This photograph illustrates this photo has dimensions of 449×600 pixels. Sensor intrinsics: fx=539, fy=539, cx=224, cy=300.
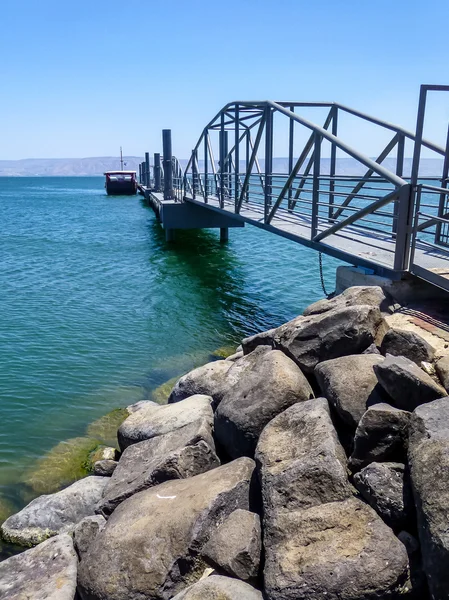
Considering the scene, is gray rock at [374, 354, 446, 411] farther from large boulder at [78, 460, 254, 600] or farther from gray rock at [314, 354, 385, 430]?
large boulder at [78, 460, 254, 600]

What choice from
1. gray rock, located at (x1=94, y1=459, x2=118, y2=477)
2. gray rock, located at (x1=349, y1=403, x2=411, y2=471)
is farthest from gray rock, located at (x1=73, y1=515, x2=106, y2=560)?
gray rock, located at (x1=349, y1=403, x2=411, y2=471)

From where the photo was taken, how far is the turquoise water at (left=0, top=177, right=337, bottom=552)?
8.66 metres

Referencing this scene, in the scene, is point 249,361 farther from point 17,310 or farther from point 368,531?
point 17,310

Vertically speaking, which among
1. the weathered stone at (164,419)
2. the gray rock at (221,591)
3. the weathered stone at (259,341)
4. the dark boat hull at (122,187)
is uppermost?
the weathered stone at (259,341)

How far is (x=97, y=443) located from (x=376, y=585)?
5226 mm

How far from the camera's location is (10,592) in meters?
4.52

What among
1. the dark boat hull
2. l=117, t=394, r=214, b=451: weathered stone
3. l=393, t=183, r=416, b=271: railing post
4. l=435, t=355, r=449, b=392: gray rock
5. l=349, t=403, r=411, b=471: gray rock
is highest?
l=393, t=183, r=416, b=271: railing post

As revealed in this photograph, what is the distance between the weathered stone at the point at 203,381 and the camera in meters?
7.00

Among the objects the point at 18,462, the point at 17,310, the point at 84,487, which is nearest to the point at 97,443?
the point at 18,462

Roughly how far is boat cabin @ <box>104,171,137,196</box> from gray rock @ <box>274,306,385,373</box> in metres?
65.0

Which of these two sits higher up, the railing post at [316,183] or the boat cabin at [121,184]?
the railing post at [316,183]

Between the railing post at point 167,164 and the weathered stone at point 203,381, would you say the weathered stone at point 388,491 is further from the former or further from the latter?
the railing post at point 167,164

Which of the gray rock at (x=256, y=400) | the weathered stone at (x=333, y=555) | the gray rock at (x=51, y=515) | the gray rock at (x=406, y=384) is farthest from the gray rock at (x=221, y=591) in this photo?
the gray rock at (x=51, y=515)

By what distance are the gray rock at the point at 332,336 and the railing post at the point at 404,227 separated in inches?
64.8
